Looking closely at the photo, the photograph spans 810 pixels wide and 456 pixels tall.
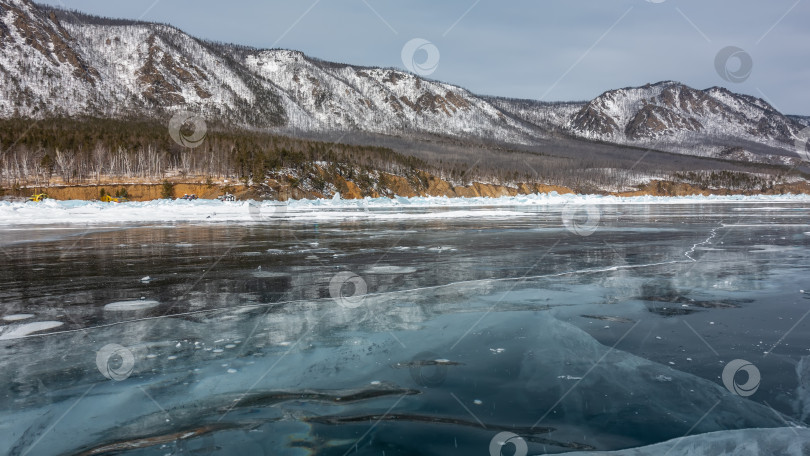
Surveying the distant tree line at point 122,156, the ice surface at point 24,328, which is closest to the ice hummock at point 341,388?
the ice surface at point 24,328

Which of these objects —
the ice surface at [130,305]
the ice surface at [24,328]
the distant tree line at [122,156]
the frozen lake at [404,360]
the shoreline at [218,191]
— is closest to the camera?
the frozen lake at [404,360]

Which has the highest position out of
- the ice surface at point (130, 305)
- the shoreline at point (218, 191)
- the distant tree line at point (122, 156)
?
the distant tree line at point (122, 156)

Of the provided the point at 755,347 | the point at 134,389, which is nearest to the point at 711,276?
the point at 755,347

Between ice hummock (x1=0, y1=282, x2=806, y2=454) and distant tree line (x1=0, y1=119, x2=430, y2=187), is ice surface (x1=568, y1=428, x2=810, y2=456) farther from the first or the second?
distant tree line (x1=0, y1=119, x2=430, y2=187)

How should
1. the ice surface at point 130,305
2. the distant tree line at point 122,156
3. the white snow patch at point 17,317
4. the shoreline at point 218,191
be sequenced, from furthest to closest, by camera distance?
the distant tree line at point 122,156 < the shoreline at point 218,191 < the ice surface at point 130,305 < the white snow patch at point 17,317

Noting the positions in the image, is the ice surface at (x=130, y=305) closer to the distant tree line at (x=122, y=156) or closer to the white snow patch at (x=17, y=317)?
the white snow patch at (x=17, y=317)

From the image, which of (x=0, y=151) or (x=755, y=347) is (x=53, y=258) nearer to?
(x=755, y=347)

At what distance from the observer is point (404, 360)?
509 cm

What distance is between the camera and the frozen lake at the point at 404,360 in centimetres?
357

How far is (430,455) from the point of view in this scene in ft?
10.8

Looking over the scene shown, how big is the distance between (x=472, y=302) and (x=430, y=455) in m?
4.61

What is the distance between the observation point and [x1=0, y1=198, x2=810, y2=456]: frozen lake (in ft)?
Answer: 11.7

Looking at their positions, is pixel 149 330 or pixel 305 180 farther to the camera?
pixel 305 180

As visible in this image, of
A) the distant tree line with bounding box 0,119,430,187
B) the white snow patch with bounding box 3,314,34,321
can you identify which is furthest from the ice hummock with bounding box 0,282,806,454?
the distant tree line with bounding box 0,119,430,187
